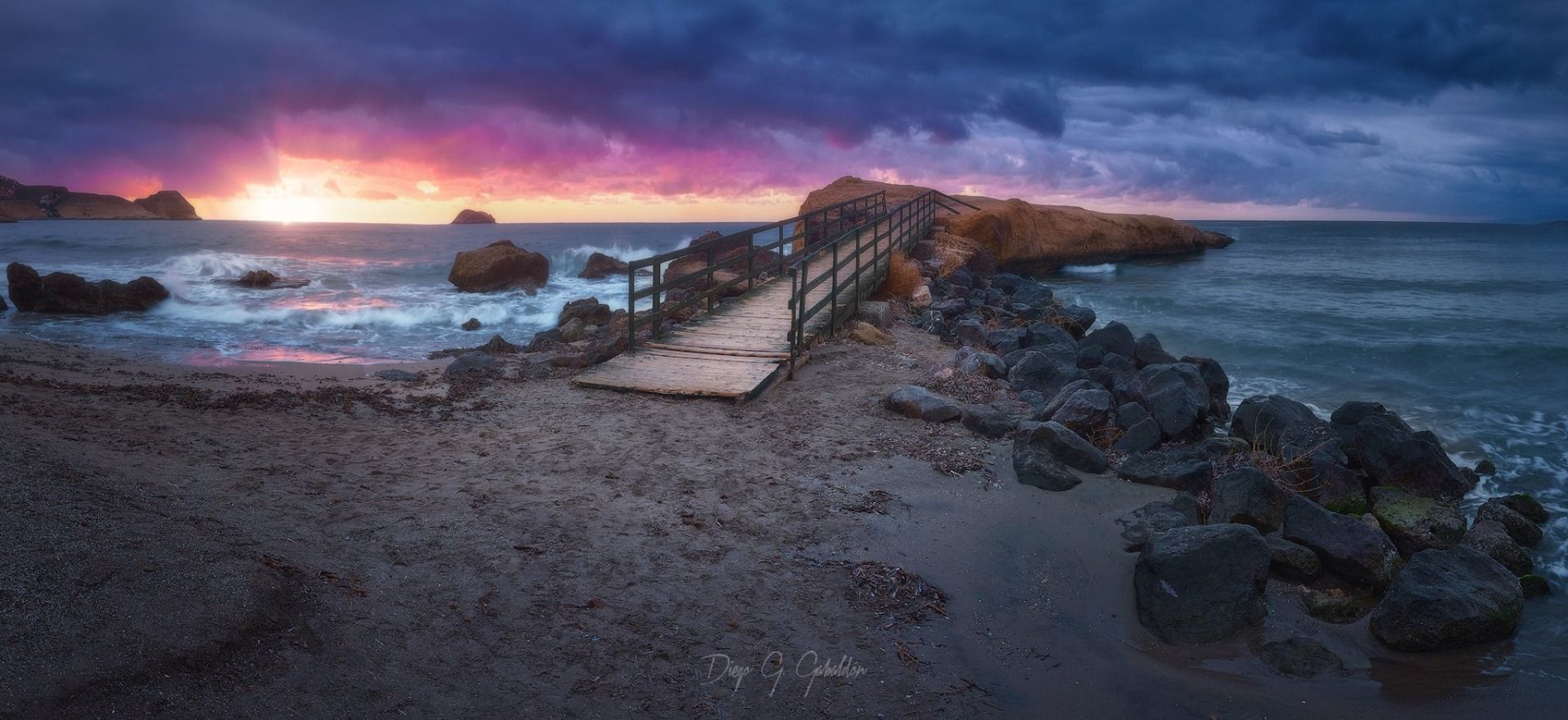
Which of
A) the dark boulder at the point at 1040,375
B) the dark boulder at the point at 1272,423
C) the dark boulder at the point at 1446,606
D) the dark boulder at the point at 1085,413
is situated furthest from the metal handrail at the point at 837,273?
the dark boulder at the point at 1446,606

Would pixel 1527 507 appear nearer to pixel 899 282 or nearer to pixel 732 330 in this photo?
pixel 732 330

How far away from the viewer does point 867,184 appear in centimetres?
3219

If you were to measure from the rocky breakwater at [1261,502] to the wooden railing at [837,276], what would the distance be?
1.83 meters

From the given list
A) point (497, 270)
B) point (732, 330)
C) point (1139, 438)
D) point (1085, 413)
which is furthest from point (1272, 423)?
point (497, 270)

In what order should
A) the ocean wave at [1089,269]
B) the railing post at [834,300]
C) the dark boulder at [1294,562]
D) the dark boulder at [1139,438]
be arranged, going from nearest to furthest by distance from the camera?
the dark boulder at [1294,562] < the dark boulder at [1139,438] < the railing post at [834,300] < the ocean wave at [1089,269]

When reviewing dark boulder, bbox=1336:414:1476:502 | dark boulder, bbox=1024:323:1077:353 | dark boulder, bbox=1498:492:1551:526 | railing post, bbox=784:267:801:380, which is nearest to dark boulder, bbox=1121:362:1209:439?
dark boulder, bbox=1336:414:1476:502

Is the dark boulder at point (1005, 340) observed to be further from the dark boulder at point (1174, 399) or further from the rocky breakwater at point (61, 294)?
the rocky breakwater at point (61, 294)

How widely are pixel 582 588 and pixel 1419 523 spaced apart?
572 centimetres

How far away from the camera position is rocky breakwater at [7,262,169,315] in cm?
1783

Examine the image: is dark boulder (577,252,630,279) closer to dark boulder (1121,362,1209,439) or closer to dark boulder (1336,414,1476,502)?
dark boulder (1121,362,1209,439)

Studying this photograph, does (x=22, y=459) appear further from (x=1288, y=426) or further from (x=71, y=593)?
(x=1288, y=426)

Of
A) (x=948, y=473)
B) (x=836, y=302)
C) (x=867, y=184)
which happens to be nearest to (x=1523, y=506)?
(x=948, y=473)

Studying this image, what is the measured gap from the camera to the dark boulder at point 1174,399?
7598 mm

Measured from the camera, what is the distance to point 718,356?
948 cm
